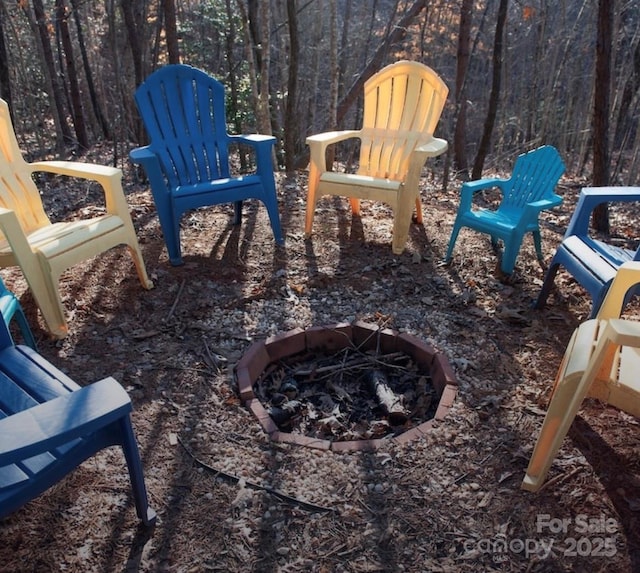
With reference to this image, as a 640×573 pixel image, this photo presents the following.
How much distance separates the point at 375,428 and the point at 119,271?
1.92m

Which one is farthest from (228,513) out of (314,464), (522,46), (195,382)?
(522,46)

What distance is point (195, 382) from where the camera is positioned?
217cm

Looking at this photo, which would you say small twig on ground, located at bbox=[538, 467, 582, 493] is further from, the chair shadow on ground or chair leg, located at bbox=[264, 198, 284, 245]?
chair leg, located at bbox=[264, 198, 284, 245]

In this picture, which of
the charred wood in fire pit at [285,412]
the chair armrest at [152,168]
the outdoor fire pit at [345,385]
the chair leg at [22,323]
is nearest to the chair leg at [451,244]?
the outdoor fire pit at [345,385]

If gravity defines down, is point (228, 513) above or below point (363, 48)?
below

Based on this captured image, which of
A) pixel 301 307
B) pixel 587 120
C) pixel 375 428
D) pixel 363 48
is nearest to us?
pixel 375 428

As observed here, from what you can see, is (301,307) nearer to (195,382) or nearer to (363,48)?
(195,382)

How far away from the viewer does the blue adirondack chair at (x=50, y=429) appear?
1.08m

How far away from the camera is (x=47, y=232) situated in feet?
8.27

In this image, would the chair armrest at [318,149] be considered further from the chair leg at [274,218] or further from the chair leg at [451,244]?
the chair leg at [451,244]

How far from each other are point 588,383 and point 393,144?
2.60m

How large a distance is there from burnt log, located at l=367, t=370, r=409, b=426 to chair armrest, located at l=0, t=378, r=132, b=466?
1.20 m

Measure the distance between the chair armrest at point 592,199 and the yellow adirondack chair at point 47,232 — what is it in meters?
2.42

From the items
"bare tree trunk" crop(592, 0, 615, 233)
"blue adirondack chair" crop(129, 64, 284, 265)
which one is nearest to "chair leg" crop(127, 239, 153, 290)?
"blue adirondack chair" crop(129, 64, 284, 265)
